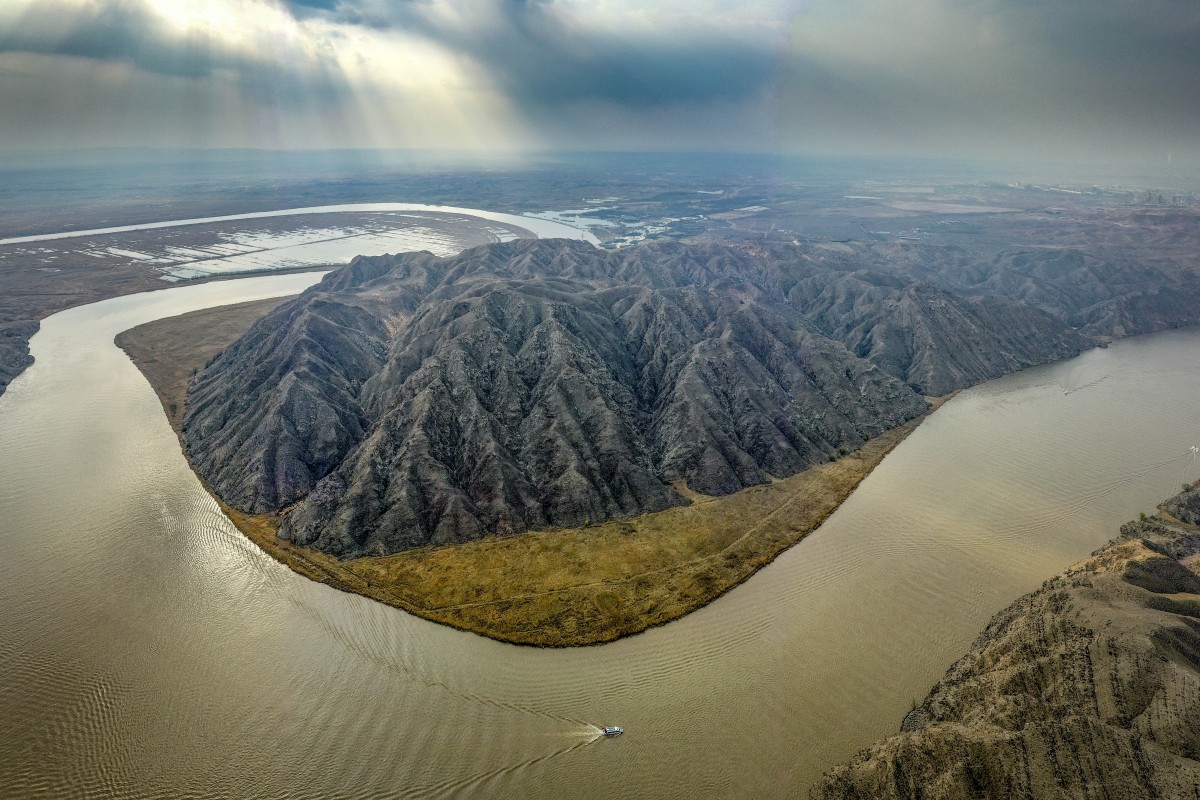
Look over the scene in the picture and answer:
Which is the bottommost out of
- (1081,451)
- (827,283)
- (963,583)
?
(963,583)

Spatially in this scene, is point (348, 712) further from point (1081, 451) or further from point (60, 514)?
point (1081, 451)

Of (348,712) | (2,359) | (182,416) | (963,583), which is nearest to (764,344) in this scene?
(963,583)

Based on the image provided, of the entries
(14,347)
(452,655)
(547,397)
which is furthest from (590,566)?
(14,347)

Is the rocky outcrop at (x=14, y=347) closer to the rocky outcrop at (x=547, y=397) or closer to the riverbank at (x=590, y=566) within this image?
the rocky outcrop at (x=547, y=397)

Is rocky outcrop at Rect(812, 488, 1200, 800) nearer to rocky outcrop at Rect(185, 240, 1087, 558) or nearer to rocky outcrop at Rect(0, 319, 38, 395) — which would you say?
rocky outcrop at Rect(185, 240, 1087, 558)

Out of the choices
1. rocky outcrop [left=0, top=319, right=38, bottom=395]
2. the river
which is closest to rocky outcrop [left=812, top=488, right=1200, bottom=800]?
the river

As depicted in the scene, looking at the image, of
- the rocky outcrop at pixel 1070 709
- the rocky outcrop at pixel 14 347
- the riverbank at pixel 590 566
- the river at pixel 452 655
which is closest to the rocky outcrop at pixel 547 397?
the riverbank at pixel 590 566
